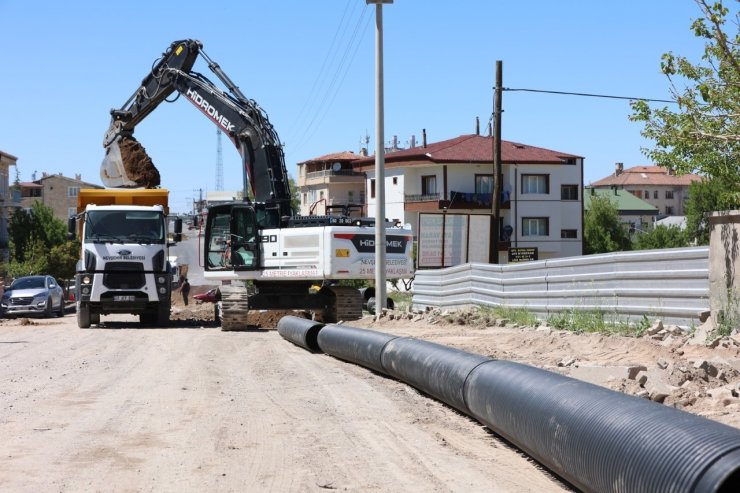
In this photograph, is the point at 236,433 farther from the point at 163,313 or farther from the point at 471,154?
the point at 471,154

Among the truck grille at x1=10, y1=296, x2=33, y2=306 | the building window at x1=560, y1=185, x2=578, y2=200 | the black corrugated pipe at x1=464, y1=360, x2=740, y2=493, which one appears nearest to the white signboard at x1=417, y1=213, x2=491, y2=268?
the truck grille at x1=10, y1=296, x2=33, y2=306

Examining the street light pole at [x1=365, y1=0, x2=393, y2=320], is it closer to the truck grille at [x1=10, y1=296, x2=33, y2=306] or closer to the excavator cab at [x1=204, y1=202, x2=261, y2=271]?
the excavator cab at [x1=204, y1=202, x2=261, y2=271]

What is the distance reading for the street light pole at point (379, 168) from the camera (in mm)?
21766

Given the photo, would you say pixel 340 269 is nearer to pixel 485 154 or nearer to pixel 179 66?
pixel 179 66

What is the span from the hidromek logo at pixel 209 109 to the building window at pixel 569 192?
53.7 m

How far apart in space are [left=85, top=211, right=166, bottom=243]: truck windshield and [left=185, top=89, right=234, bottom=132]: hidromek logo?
9.41 ft

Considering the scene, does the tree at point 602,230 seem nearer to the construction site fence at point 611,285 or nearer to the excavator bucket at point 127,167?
the excavator bucket at point 127,167

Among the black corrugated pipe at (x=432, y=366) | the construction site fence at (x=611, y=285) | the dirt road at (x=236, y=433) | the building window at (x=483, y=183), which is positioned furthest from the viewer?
the building window at (x=483, y=183)

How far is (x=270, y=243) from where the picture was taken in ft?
74.6

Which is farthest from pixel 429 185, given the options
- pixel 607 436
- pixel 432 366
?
pixel 607 436

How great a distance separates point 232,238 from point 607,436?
1808 centimetres

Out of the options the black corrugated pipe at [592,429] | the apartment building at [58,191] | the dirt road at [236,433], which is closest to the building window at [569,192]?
the dirt road at [236,433]

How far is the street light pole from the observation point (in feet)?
71.4

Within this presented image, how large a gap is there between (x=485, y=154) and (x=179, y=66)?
153 ft
